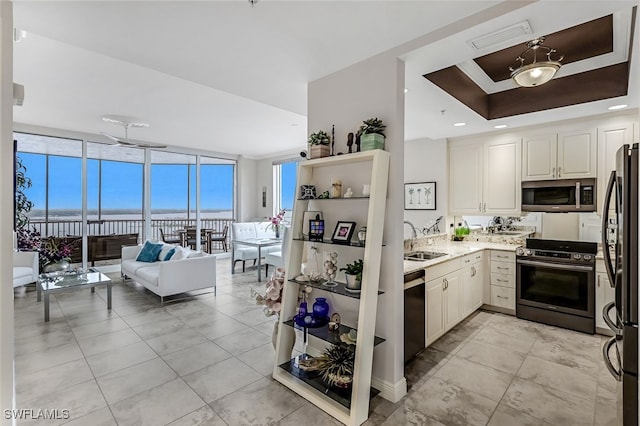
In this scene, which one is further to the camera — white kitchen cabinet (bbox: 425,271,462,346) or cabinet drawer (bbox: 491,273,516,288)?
cabinet drawer (bbox: 491,273,516,288)

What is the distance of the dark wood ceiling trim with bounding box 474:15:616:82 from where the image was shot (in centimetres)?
242

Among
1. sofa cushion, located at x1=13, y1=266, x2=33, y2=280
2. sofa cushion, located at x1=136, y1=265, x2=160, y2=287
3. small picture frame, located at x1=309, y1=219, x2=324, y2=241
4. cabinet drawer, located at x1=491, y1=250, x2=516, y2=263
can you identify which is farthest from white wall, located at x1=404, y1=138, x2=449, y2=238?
sofa cushion, located at x1=13, y1=266, x2=33, y2=280

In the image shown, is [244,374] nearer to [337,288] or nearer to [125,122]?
[337,288]

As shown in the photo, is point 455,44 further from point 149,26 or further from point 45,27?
point 45,27

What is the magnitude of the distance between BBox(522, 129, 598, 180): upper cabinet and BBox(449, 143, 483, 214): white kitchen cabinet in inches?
23.4

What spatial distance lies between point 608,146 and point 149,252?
661 centimetres

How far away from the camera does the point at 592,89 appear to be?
3.12 m

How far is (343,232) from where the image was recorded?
8.02 ft

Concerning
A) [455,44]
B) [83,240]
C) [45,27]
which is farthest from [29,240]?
[455,44]

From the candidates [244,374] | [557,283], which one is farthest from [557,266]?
[244,374]

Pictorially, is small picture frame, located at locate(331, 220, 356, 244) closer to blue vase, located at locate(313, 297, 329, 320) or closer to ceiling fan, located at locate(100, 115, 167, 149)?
blue vase, located at locate(313, 297, 329, 320)

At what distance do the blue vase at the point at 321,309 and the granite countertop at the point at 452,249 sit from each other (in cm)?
71

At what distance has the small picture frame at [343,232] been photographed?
240 centimetres

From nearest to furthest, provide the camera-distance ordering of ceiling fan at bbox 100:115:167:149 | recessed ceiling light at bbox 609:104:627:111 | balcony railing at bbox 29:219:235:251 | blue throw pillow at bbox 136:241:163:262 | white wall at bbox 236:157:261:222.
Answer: recessed ceiling light at bbox 609:104:627:111, ceiling fan at bbox 100:115:167:149, blue throw pillow at bbox 136:241:163:262, balcony railing at bbox 29:219:235:251, white wall at bbox 236:157:261:222
